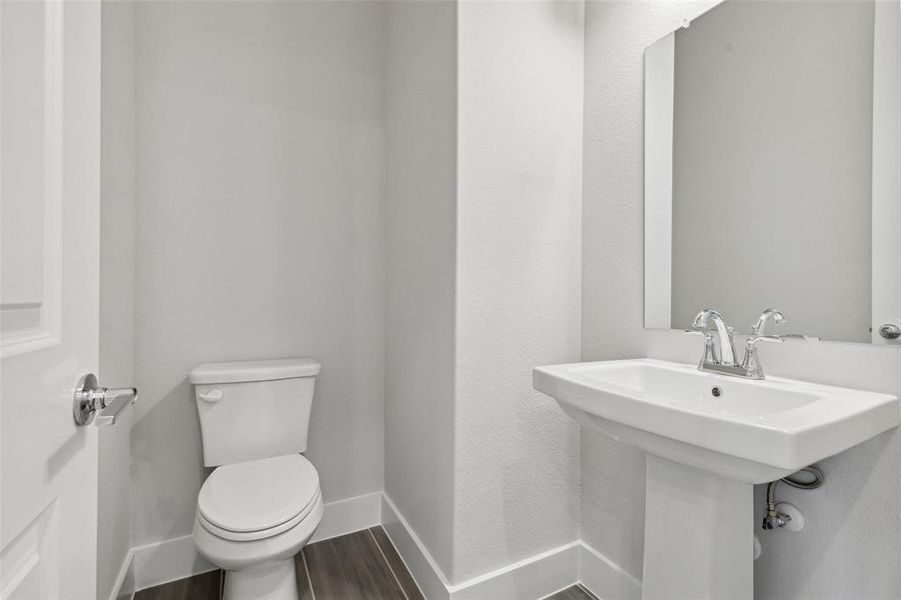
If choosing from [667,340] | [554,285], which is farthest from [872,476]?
[554,285]

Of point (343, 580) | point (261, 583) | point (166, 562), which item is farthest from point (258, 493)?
point (166, 562)

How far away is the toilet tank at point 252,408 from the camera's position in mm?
1570

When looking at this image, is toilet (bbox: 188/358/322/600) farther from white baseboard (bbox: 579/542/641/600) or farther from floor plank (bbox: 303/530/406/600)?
white baseboard (bbox: 579/542/641/600)

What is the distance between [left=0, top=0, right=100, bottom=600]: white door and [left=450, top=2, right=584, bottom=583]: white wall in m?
0.94

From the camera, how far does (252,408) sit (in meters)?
1.62

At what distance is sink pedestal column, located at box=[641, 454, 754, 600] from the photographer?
38.6 inches

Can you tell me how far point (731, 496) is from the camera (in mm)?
979

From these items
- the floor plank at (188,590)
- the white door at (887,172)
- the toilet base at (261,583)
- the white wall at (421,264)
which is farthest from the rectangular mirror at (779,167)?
the floor plank at (188,590)

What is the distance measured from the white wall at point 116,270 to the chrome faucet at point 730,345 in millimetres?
1633

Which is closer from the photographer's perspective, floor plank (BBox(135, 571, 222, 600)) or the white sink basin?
the white sink basin

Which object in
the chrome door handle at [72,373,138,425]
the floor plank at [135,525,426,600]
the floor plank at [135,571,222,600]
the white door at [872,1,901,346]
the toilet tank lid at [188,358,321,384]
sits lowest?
the floor plank at [135,571,222,600]

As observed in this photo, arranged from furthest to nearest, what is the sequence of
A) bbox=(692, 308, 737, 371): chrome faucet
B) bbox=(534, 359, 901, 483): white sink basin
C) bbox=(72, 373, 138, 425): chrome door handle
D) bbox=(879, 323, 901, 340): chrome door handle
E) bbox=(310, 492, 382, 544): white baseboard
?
1. bbox=(310, 492, 382, 544): white baseboard
2. bbox=(692, 308, 737, 371): chrome faucet
3. bbox=(879, 323, 901, 340): chrome door handle
4. bbox=(534, 359, 901, 483): white sink basin
5. bbox=(72, 373, 138, 425): chrome door handle

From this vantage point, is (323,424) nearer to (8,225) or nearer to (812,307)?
(8,225)

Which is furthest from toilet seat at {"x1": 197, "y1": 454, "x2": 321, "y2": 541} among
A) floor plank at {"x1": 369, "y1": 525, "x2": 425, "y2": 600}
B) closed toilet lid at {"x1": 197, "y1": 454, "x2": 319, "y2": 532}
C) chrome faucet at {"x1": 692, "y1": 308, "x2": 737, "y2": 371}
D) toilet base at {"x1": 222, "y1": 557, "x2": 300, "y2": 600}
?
chrome faucet at {"x1": 692, "y1": 308, "x2": 737, "y2": 371}
